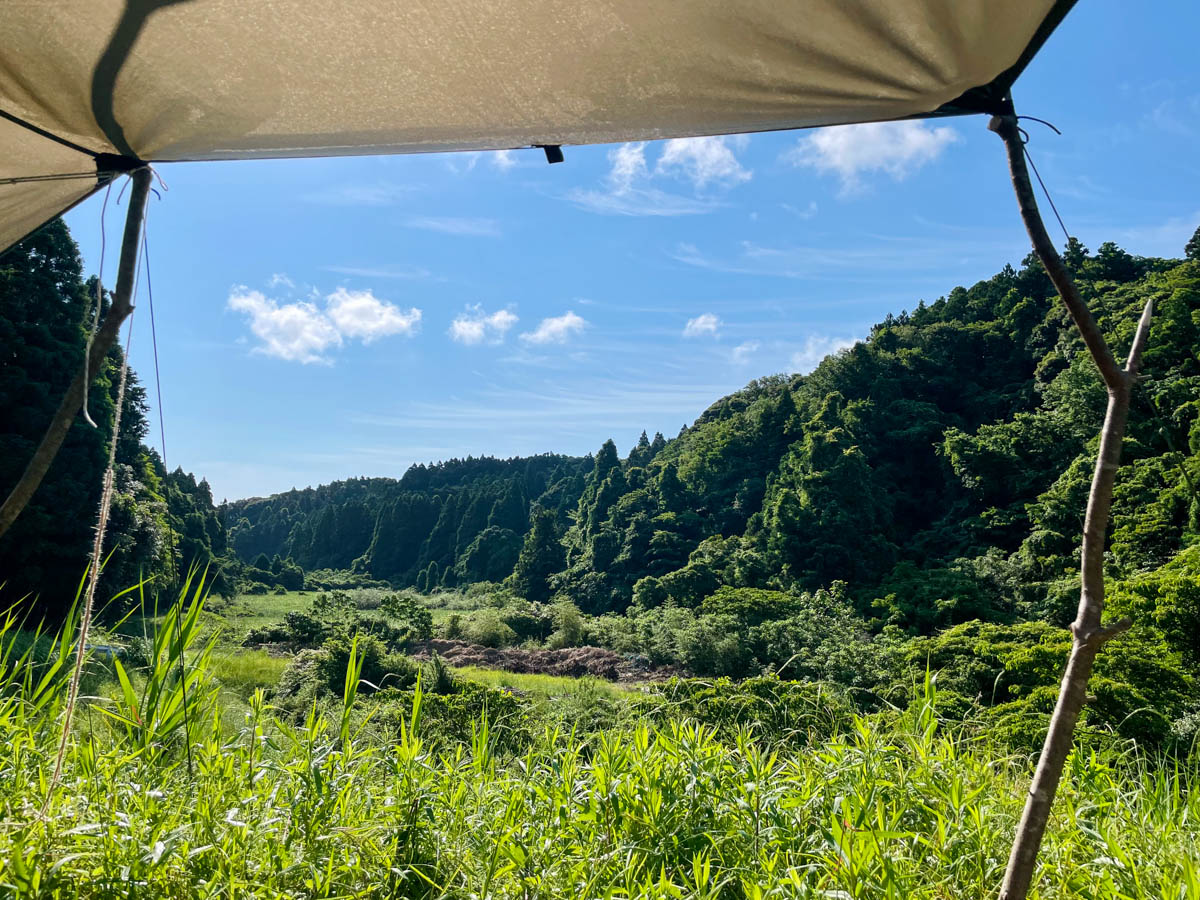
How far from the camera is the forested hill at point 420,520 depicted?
3841cm

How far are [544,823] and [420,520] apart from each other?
142 feet

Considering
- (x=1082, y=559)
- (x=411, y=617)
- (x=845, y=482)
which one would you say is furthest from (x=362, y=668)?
(x=845, y=482)

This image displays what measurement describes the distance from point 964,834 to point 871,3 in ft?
5.26

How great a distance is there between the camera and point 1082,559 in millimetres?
1101

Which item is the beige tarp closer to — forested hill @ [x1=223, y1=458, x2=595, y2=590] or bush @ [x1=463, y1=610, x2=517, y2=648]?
bush @ [x1=463, y1=610, x2=517, y2=648]

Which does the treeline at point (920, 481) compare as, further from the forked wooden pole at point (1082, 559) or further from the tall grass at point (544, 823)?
the forked wooden pole at point (1082, 559)

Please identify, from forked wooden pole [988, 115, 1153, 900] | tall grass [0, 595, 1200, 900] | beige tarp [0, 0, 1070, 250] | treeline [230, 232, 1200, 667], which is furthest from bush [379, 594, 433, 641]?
forked wooden pole [988, 115, 1153, 900]

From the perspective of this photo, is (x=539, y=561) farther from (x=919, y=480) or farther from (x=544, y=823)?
(x=544, y=823)

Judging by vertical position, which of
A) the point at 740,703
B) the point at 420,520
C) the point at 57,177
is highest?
the point at 57,177

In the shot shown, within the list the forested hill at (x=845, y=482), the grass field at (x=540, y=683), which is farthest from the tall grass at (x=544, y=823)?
the grass field at (x=540, y=683)

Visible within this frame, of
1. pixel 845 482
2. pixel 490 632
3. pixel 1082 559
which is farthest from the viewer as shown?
pixel 845 482

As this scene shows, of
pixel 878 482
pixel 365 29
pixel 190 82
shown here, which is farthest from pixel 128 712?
pixel 878 482

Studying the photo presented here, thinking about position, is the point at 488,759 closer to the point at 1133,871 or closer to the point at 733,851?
the point at 733,851

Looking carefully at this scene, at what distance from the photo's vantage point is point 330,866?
1.28 meters
